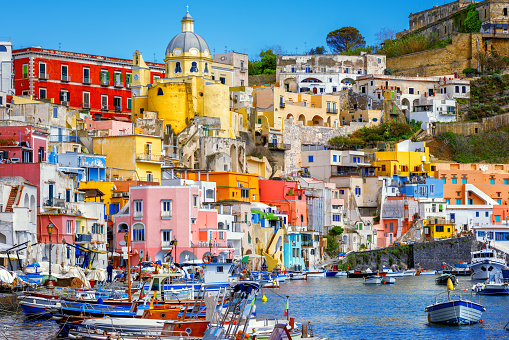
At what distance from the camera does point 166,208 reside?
66.7 meters

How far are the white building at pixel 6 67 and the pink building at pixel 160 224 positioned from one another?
21.0m

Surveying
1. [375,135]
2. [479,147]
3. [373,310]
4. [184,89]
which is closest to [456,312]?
[373,310]

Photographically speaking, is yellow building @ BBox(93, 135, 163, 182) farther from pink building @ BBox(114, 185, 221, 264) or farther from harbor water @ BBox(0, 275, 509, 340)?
harbor water @ BBox(0, 275, 509, 340)

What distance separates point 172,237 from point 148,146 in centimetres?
1532

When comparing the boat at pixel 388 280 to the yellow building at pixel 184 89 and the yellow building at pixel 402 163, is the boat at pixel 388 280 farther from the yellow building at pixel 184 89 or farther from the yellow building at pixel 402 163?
the yellow building at pixel 402 163

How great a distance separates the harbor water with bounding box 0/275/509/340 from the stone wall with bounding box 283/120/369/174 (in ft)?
87.6

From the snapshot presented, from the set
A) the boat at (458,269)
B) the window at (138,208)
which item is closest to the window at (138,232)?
the window at (138,208)

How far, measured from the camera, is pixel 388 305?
5791cm

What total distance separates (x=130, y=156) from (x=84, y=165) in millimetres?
5913

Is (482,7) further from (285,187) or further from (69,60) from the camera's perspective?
(69,60)

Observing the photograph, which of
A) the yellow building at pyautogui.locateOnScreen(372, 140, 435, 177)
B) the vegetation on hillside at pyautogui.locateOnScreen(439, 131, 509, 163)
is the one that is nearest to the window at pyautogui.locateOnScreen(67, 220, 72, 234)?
the yellow building at pyautogui.locateOnScreen(372, 140, 435, 177)

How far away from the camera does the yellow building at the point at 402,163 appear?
102 m

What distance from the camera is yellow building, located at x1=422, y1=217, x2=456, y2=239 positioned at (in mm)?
95438

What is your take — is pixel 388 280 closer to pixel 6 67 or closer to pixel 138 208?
pixel 138 208
